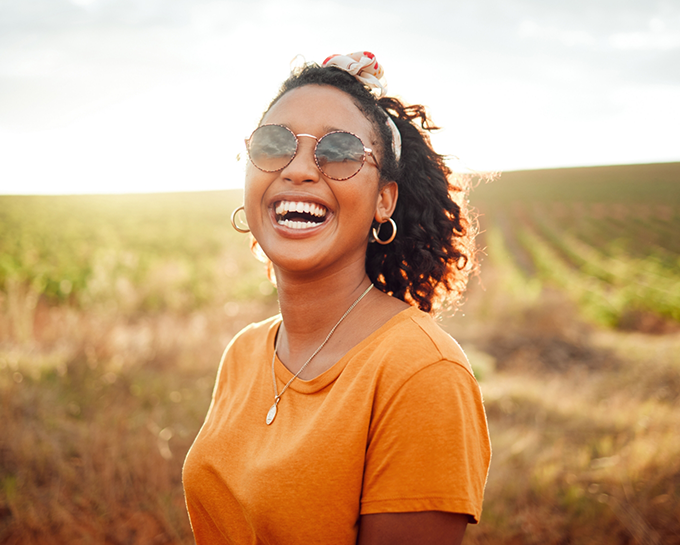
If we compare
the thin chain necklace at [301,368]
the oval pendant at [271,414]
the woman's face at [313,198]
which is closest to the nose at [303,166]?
the woman's face at [313,198]

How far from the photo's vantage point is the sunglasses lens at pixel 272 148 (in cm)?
172

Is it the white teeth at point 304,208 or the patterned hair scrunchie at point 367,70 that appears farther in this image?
the patterned hair scrunchie at point 367,70

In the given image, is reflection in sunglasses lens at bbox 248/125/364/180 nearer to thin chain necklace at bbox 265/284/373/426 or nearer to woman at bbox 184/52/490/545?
woman at bbox 184/52/490/545

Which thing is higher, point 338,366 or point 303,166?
point 303,166

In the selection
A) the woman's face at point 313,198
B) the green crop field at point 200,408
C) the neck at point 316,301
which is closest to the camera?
the woman's face at point 313,198

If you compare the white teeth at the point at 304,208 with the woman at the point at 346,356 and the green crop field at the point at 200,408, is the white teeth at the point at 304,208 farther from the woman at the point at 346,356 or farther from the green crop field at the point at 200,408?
the green crop field at the point at 200,408

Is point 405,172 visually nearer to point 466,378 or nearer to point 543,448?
point 466,378

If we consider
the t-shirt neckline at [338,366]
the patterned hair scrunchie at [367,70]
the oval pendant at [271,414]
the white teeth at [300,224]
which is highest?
the patterned hair scrunchie at [367,70]

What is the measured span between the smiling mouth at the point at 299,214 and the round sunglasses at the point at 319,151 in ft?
0.44

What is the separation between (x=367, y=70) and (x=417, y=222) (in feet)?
2.26

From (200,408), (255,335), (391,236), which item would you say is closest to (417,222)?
(391,236)

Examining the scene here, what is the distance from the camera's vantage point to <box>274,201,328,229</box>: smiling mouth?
170 cm

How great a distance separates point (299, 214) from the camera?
1736 mm

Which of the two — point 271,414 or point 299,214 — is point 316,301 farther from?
point 271,414
